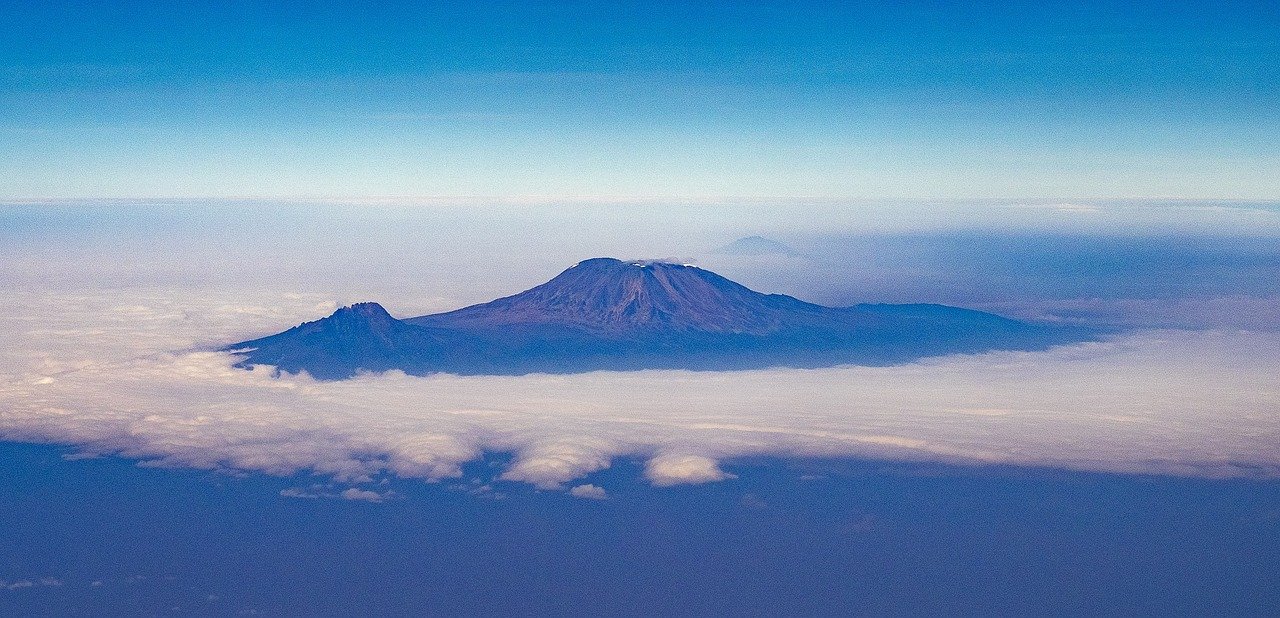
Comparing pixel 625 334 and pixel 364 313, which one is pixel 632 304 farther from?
pixel 364 313

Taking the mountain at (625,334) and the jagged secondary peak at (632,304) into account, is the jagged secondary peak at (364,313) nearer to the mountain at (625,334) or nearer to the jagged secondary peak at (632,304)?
the mountain at (625,334)

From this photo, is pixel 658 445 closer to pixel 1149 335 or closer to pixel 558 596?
pixel 558 596

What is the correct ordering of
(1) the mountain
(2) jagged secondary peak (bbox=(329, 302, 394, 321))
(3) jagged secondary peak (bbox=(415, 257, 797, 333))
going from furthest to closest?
(3) jagged secondary peak (bbox=(415, 257, 797, 333)) < (2) jagged secondary peak (bbox=(329, 302, 394, 321)) < (1) the mountain

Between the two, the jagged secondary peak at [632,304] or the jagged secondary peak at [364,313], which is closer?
the jagged secondary peak at [364,313]

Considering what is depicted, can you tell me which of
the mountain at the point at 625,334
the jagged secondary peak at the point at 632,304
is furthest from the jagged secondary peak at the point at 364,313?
the jagged secondary peak at the point at 632,304

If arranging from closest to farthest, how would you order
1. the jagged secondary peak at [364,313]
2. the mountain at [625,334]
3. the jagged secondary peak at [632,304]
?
the mountain at [625,334]
the jagged secondary peak at [364,313]
the jagged secondary peak at [632,304]

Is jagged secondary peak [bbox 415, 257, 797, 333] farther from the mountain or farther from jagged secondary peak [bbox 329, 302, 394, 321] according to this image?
jagged secondary peak [bbox 329, 302, 394, 321]

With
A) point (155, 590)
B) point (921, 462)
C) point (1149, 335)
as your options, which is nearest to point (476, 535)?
point (155, 590)

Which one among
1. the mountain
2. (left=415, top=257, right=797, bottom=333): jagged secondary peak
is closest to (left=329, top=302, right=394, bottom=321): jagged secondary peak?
the mountain
